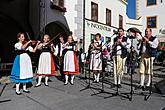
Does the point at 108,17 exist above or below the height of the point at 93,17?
above

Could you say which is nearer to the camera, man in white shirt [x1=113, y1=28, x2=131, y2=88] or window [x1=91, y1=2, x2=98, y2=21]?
man in white shirt [x1=113, y1=28, x2=131, y2=88]

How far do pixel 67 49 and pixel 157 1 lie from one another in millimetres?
20970

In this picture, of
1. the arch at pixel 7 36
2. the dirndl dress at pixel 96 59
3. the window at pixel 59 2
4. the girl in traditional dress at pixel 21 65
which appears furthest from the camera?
the window at pixel 59 2

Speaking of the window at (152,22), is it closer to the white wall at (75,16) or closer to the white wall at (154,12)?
the white wall at (154,12)

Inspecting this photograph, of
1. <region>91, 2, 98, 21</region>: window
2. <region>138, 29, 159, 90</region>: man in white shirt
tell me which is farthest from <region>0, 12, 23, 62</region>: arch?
<region>91, 2, 98, 21</region>: window

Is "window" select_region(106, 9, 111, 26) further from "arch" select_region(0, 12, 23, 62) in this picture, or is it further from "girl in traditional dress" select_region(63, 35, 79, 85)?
"girl in traditional dress" select_region(63, 35, 79, 85)

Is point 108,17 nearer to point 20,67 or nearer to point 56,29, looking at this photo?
point 56,29

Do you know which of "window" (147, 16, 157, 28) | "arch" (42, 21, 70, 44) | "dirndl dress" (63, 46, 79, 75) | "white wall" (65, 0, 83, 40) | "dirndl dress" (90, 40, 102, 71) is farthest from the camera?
"window" (147, 16, 157, 28)

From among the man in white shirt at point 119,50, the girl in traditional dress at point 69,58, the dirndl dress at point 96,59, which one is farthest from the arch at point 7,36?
the man in white shirt at point 119,50

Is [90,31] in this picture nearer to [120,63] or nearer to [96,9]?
[96,9]

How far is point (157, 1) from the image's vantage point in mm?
25203

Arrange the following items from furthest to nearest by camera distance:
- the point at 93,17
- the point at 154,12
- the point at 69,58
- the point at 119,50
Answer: the point at 154,12 → the point at 93,17 → the point at 69,58 → the point at 119,50

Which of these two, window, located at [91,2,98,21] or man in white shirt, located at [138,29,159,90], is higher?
window, located at [91,2,98,21]

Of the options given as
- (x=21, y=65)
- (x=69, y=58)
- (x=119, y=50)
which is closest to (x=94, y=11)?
(x=69, y=58)
